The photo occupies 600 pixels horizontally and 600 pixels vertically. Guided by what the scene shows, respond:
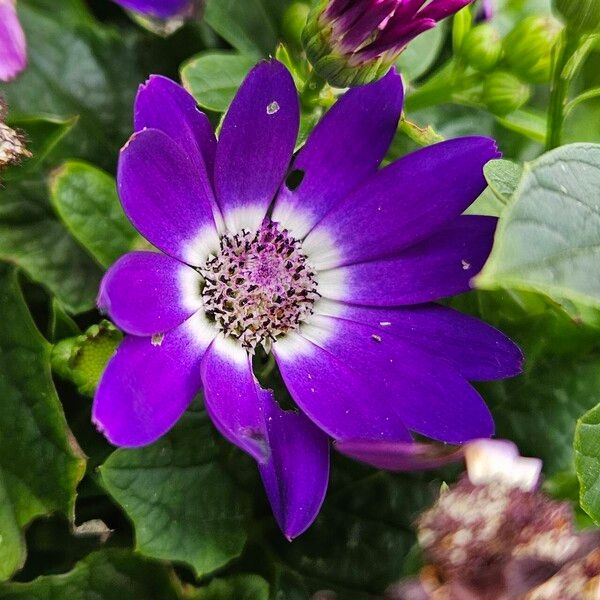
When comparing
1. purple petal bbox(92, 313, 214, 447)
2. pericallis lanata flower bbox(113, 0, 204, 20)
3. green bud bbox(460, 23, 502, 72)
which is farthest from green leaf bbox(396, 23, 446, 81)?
purple petal bbox(92, 313, 214, 447)

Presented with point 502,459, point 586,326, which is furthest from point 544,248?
point 586,326

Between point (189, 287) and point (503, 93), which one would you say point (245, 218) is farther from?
point (503, 93)

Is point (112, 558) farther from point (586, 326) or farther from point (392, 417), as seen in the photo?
point (586, 326)

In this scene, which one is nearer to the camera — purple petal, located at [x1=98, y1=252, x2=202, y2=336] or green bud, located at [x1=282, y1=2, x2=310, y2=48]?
purple petal, located at [x1=98, y1=252, x2=202, y2=336]

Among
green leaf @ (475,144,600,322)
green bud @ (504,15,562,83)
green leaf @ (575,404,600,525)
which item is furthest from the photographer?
green bud @ (504,15,562,83)

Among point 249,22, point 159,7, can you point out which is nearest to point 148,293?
point 159,7

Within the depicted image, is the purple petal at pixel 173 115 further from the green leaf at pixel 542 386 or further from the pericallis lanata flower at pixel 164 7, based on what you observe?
the green leaf at pixel 542 386

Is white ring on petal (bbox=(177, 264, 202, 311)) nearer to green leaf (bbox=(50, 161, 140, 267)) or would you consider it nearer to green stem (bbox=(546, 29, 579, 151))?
green leaf (bbox=(50, 161, 140, 267))
